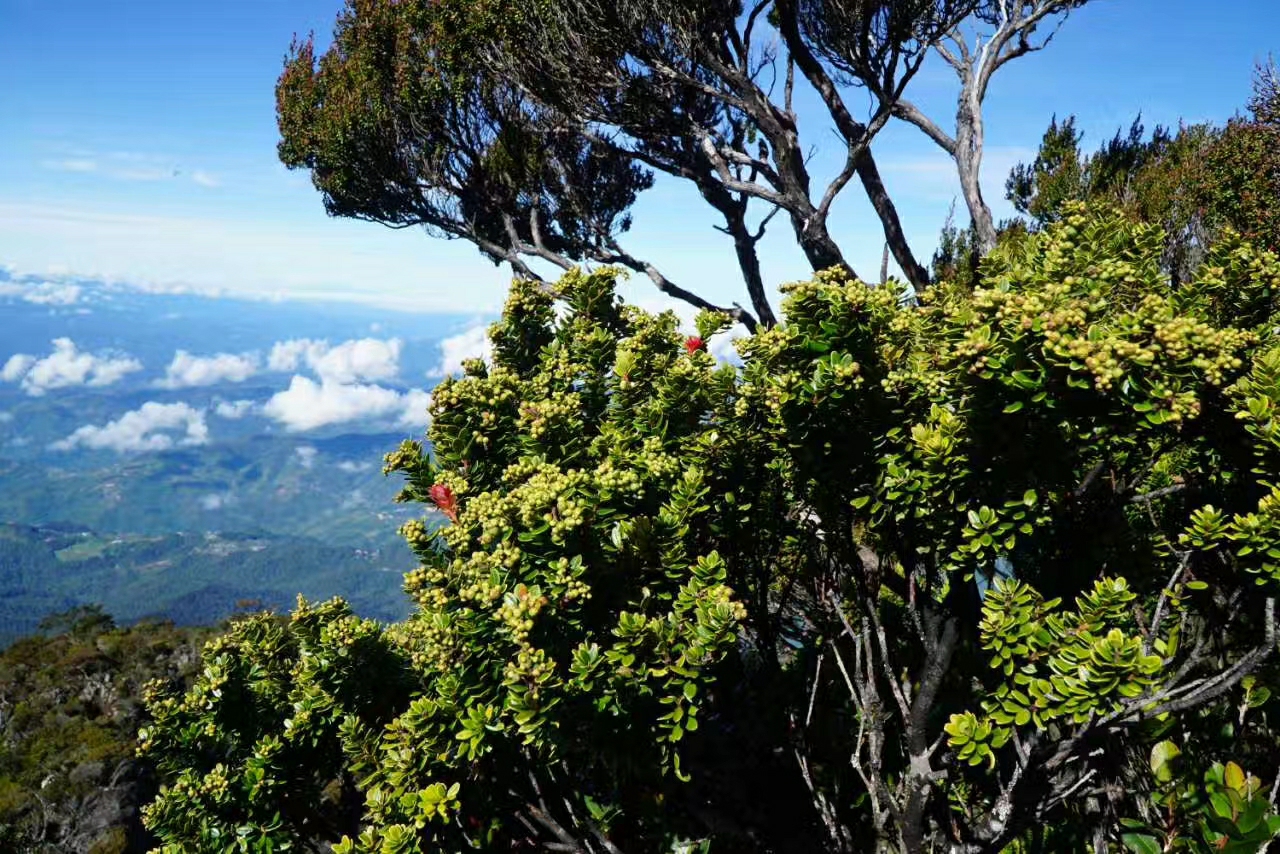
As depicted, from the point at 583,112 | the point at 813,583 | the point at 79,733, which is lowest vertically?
the point at 79,733

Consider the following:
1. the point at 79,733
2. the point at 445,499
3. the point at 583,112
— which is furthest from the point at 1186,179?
the point at 79,733

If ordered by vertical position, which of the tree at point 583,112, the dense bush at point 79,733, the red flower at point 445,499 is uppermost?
the tree at point 583,112

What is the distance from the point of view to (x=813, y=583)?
7828 millimetres

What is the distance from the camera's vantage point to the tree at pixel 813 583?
13.8 ft

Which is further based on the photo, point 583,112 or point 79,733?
point 79,733

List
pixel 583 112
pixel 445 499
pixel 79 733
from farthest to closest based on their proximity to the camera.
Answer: pixel 79 733 < pixel 583 112 < pixel 445 499

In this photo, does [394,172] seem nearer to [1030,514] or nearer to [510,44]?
[510,44]

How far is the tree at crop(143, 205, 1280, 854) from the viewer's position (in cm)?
420

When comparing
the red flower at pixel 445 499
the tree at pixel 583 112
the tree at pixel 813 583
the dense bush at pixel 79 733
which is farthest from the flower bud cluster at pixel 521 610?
the dense bush at pixel 79 733

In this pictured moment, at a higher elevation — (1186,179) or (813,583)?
(1186,179)

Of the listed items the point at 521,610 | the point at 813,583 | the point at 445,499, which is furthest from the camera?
the point at 813,583

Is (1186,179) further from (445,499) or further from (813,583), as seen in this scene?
(445,499)

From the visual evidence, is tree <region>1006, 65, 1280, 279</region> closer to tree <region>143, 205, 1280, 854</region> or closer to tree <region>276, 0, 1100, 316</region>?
tree <region>276, 0, 1100, 316</region>

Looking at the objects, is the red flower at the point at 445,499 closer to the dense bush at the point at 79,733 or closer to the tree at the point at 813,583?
the tree at the point at 813,583
